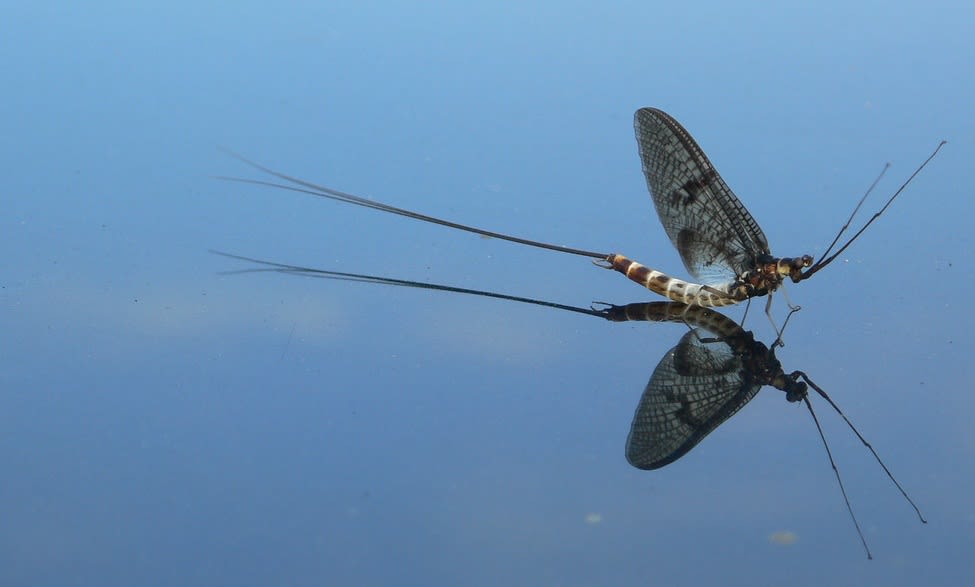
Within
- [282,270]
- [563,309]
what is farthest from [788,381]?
[282,270]

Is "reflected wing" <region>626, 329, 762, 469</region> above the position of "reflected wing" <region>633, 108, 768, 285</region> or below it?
below

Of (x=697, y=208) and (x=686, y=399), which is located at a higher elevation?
(x=697, y=208)

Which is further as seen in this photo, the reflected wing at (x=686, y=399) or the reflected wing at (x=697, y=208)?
the reflected wing at (x=697, y=208)

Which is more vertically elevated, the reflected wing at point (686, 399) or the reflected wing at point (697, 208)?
the reflected wing at point (697, 208)

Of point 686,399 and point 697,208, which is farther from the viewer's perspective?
point 697,208

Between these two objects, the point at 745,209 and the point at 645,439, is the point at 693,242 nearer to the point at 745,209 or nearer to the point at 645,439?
the point at 745,209
